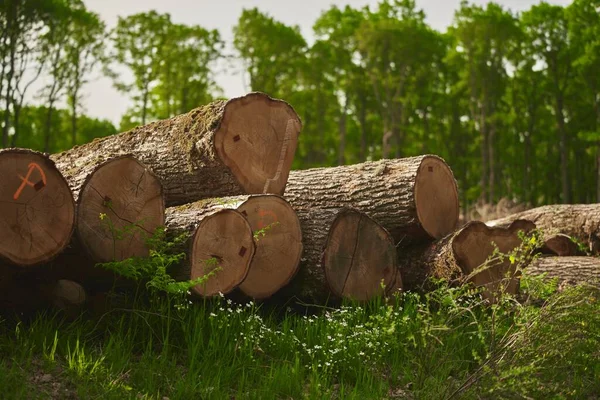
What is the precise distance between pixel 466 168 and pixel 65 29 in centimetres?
2038

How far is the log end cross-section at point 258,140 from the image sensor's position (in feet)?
21.9

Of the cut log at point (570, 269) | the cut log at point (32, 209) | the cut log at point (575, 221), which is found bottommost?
the cut log at point (570, 269)

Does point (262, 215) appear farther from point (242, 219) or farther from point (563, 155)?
point (563, 155)

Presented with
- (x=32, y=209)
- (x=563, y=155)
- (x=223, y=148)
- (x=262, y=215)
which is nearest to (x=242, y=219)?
(x=262, y=215)

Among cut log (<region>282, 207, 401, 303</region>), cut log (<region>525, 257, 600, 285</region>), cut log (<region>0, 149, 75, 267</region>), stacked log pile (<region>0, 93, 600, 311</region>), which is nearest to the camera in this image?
cut log (<region>0, 149, 75, 267</region>)

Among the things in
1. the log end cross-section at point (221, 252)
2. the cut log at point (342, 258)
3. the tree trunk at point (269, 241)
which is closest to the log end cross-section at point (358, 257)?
the cut log at point (342, 258)

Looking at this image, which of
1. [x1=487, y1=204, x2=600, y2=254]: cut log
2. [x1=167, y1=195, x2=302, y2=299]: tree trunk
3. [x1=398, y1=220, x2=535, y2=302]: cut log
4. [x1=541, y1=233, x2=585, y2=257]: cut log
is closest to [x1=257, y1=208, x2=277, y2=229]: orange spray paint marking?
[x1=167, y1=195, x2=302, y2=299]: tree trunk

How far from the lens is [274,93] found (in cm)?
3234

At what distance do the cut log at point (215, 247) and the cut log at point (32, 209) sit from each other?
939mm

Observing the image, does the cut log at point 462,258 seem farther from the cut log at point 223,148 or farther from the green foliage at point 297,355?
the cut log at point 223,148

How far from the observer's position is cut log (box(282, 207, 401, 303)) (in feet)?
21.0

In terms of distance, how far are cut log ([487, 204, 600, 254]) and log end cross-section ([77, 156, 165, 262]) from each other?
536 centimetres

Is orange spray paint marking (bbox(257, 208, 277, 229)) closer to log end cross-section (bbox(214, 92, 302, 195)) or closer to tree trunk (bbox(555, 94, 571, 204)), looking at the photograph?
log end cross-section (bbox(214, 92, 302, 195))

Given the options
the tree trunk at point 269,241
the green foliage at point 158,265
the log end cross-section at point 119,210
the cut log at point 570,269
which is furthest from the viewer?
the cut log at point 570,269
